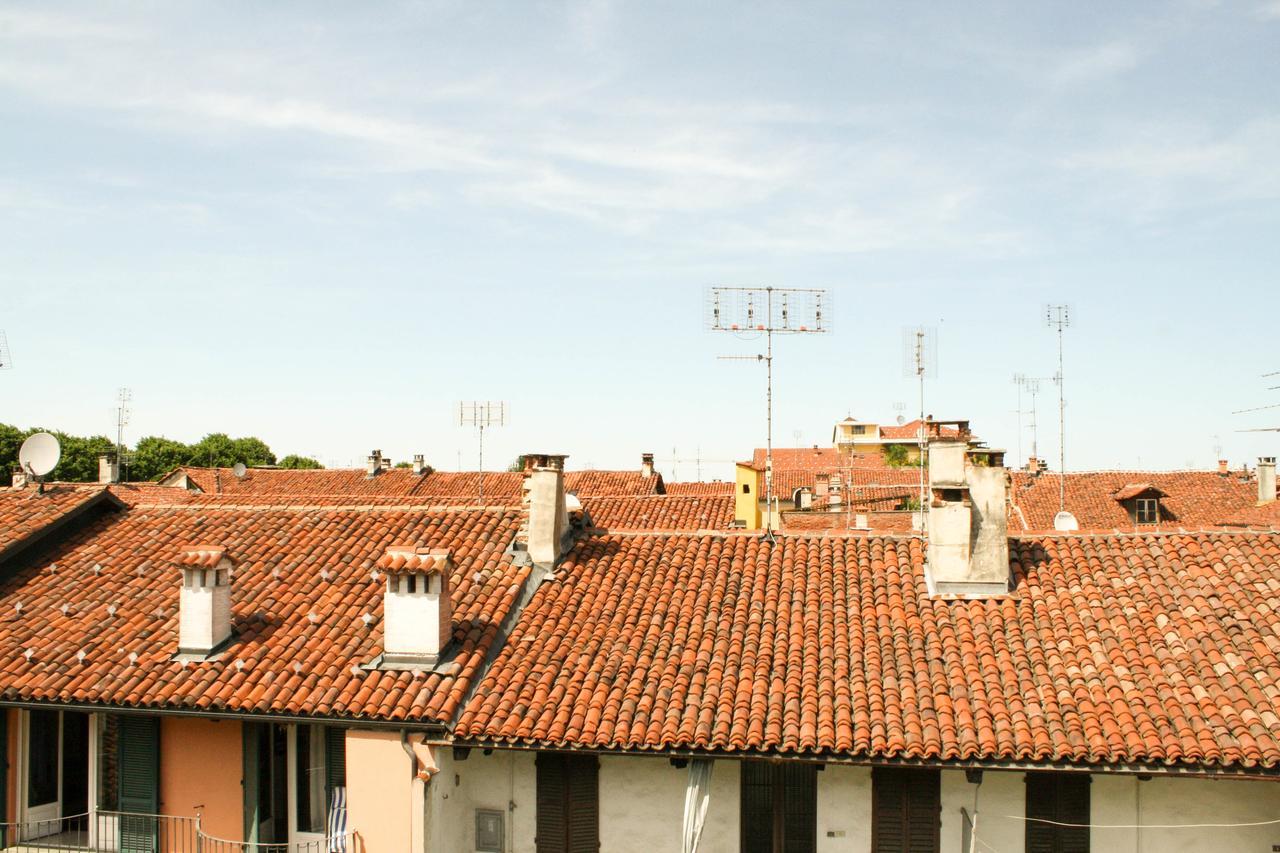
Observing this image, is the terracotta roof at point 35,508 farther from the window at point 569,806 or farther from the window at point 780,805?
the window at point 780,805

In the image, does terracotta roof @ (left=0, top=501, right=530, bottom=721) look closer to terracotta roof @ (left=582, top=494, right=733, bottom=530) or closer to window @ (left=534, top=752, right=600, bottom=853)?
window @ (left=534, top=752, right=600, bottom=853)

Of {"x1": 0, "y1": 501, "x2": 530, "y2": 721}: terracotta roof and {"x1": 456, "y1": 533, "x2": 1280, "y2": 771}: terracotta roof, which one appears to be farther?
{"x1": 0, "y1": 501, "x2": 530, "y2": 721}: terracotta roof

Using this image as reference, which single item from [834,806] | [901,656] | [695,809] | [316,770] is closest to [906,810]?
[834,806]

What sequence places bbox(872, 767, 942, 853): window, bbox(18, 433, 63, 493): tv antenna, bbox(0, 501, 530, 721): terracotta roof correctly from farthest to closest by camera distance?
bbox(18, 433, 63, 493): tv antenna < bbox(0, 501, 530, 721): terracotta roof < bbox(872, 767, 942, 853): window

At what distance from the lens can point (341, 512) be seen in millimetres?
17469

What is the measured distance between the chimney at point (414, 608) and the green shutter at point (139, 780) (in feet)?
10.7

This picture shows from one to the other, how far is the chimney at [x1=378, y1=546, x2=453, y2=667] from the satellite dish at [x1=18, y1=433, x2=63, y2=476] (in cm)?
969

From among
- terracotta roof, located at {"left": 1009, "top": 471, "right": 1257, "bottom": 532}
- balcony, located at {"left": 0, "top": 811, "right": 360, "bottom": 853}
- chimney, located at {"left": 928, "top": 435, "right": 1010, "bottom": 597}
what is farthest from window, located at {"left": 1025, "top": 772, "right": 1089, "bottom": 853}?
terracotta roof, located at {"left": 1009, "top": 471, "right": 1257, "bottom": 532}

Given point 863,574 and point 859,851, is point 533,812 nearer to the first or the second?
point 859,851

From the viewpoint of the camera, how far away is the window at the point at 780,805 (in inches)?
471

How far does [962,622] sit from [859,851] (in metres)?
3.21

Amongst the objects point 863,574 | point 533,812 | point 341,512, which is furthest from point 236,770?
point 863,574

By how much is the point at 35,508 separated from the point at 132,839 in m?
6.72

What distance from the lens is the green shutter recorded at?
13.0 metres
